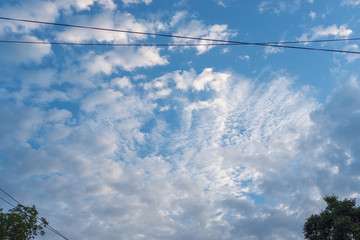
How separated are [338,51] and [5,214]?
139 ft

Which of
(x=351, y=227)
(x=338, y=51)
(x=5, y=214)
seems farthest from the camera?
(x=5, y=214)

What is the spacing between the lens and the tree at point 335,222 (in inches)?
1411

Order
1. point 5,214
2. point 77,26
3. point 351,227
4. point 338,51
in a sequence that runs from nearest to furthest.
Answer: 1. point 338,51
2. point 77,26
3. point 351,227
4. point 5,214

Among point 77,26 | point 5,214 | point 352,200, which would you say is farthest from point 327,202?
point 5,214

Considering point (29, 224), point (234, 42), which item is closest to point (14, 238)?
point (29, 224)

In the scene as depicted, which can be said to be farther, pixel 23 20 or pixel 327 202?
pixel 327 202

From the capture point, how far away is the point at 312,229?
40875 millimetres

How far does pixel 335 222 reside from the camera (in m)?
36.6

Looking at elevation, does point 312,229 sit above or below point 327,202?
below

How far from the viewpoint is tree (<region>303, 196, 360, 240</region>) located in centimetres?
3584

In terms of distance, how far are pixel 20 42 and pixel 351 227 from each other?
129ft

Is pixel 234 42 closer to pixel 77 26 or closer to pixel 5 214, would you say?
pixel 77 26

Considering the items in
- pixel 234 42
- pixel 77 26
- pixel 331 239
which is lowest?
pixel 331 239

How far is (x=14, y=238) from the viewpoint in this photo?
37.3 m
